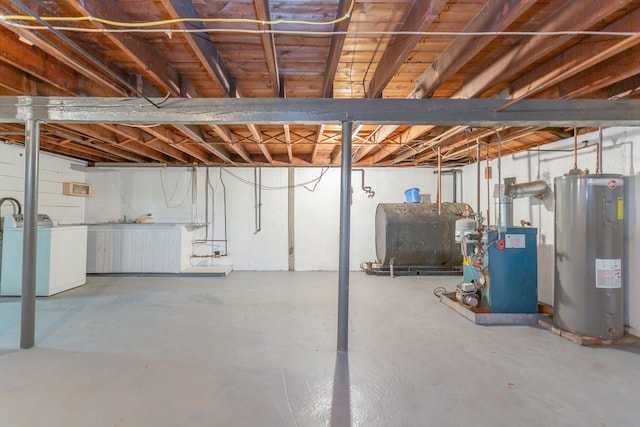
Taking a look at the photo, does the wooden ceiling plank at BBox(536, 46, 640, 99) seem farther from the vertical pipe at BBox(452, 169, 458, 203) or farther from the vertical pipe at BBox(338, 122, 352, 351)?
the vertical pipe at BBox(452, 169, 458, 203)

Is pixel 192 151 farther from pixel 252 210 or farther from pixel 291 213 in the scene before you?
pixel 291 213

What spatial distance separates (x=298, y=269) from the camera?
579 centimetres

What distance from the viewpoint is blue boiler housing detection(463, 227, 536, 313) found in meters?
3.15

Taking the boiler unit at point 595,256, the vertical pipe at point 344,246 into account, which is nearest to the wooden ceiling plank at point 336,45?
the vertical pipe at point 344,246

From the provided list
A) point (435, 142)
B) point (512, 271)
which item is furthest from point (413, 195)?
point (512, 271)

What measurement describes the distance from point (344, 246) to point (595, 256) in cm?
225

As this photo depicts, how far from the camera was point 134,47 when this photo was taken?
192cm

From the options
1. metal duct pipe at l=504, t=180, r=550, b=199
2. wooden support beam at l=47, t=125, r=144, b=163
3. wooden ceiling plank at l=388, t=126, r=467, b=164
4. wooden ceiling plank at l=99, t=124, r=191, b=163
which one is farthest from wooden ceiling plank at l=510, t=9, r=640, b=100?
wooden support beam at l=47, t=125, r=144, b=163

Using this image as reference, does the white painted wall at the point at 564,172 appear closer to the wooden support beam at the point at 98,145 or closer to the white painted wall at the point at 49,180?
the wooden support beam at the point at 98,145

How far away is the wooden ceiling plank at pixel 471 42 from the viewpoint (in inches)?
60.8

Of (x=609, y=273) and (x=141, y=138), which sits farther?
(x=141, y=138)

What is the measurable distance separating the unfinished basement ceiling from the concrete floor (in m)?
1.99

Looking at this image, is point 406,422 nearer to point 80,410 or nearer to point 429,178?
point 80,410

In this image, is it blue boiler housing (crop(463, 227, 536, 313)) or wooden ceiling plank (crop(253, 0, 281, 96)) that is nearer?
wooden ceiling plank (crop(253, 0, 281, 96))
